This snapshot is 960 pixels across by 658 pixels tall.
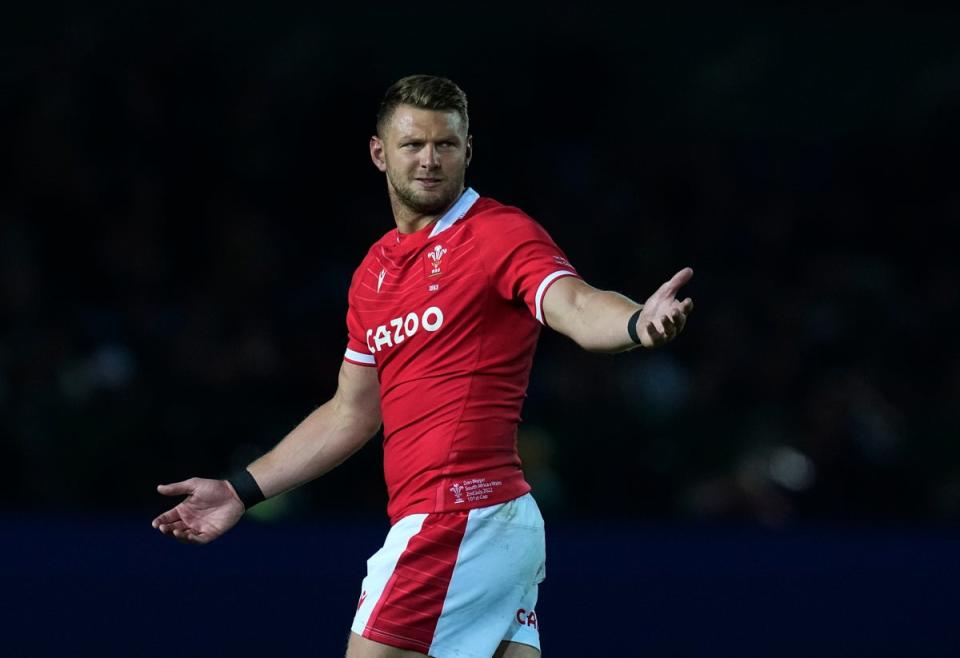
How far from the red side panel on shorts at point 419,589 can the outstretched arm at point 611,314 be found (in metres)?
0.61

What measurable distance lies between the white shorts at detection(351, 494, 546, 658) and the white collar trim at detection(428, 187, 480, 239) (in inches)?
28.4

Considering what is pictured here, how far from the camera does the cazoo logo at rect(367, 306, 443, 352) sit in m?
4.02

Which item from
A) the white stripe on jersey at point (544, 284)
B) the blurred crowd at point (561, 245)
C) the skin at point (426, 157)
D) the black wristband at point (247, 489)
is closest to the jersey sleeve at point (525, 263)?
the white stripe on jersey at point (544, 284)

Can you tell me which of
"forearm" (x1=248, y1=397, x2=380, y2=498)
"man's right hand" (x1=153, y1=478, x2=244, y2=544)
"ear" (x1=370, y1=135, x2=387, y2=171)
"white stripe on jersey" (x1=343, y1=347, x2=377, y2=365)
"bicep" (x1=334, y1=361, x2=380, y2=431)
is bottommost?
"man's right hand" (x1=153, y1=478, x2=244, y2=544)

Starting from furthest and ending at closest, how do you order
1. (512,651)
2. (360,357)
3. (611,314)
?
A: (360,357), (512,651), (611,314)

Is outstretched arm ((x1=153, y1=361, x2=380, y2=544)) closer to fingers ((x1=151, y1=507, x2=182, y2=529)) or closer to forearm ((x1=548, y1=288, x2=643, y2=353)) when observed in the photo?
fingers ((x1=151, y1=507, x2=182, y2=529))

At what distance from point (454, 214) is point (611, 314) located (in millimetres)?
748

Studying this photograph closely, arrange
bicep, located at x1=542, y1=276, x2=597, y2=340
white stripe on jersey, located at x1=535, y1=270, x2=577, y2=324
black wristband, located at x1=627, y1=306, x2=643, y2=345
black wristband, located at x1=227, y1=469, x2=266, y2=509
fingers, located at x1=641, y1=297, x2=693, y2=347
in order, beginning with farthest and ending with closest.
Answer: black wristband, located at x1=227, y1=469, x2=266, y2=509
white stripe on jersey, located at x1=535, y1=270, x2=577, y2=324
bicep, located at x1=542, y1=276, x2=597, y2=340
black wristband, located at x1=627, y1=306, x2=643, y2=345
fingers, located at x1=641, y1=297, x2=693, y2=347

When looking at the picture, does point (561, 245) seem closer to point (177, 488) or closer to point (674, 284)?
point (177, 488)

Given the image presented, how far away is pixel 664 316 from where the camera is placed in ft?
10.8

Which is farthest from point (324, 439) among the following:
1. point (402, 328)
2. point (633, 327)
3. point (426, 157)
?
point (633, 327)

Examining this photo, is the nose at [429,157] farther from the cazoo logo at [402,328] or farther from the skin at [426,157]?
the cazoo logo at [402,328]

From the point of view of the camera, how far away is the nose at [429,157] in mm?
4086

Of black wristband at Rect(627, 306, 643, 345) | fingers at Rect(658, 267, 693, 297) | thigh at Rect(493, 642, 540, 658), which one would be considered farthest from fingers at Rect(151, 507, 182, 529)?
fingers at Rect(658, 267, 693, 297)
